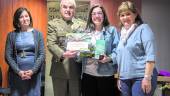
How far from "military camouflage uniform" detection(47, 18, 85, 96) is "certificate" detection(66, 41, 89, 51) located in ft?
0.32

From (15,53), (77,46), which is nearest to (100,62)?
(77,46)

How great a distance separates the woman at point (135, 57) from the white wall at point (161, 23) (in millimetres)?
2065

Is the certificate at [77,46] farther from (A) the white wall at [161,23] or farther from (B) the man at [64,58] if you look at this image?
(A) the white wall at [161,23]

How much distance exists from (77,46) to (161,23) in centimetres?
214

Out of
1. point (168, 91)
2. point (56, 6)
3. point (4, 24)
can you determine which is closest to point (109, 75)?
point (168, 91)

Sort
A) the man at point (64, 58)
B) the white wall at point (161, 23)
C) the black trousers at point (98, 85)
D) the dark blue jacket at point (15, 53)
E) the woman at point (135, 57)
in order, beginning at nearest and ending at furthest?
the woman at point (135, 57)
the black trousers at point (98, 85)
the man at point (64, 58)
the dark blue jacket at point (15, 53)
the white wall at point (161, 23)

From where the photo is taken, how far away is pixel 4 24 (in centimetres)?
446

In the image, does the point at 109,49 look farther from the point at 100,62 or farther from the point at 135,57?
the point at 135,57

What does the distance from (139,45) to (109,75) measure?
562 mm

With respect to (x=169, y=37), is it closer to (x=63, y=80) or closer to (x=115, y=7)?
(x=115, y=7)

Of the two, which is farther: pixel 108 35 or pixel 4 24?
pixel 4 24

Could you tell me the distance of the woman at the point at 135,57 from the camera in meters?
3.00

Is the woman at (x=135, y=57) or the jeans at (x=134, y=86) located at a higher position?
the woman at (x=135, y=57)

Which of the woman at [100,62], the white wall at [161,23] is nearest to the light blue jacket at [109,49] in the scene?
the woman at [100,62]
